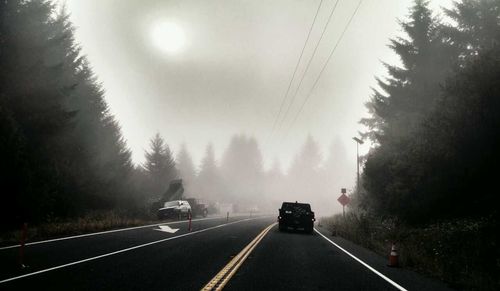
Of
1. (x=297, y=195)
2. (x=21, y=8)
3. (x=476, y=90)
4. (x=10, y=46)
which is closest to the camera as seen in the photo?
(x=476, y=90)

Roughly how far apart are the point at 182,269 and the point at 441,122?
1429cm

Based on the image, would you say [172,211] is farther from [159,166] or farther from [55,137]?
[159,166]

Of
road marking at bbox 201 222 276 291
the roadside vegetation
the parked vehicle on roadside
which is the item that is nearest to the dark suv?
the roadside vegetation

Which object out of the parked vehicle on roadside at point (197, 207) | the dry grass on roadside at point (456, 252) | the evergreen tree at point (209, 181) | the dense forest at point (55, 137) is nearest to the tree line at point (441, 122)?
the dry grass on roadside at point (456, 252)

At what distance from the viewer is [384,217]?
2731 centimetres

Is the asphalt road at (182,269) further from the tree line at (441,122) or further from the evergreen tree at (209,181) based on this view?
the evergreen tree at (209,181)

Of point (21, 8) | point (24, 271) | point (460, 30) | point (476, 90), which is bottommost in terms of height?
point (24, 271)

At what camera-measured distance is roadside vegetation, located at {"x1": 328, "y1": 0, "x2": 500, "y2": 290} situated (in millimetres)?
13289

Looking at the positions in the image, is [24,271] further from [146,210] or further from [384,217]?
[146,210]

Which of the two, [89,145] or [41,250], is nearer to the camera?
[41,250]

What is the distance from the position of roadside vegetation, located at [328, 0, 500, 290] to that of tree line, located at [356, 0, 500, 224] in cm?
5

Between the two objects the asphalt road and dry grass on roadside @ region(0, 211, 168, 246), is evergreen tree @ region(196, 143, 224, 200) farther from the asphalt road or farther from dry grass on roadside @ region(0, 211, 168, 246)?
the asphalt road

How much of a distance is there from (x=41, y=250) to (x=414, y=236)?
14.5 m

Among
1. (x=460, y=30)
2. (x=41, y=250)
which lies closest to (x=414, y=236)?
(x=41, y=250)
